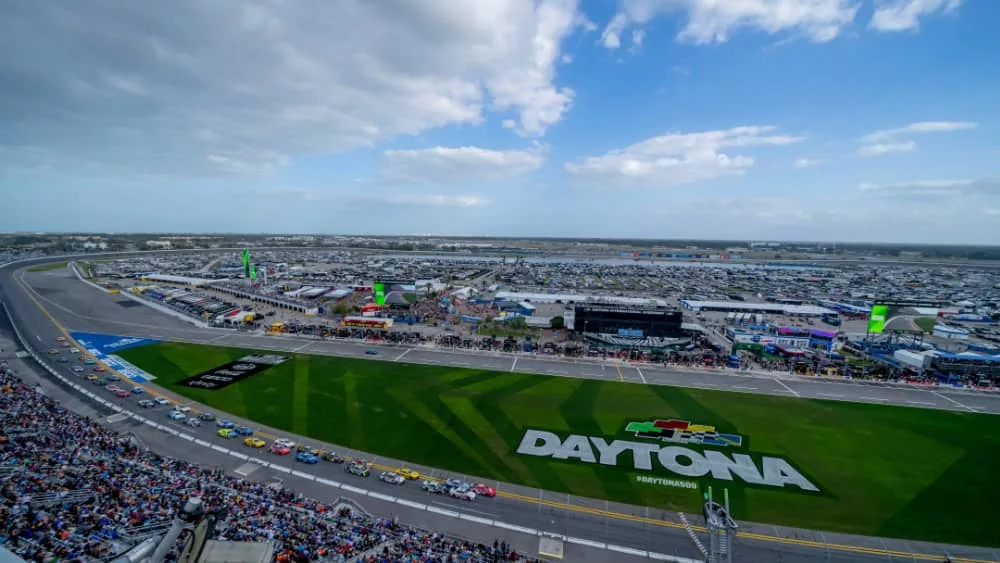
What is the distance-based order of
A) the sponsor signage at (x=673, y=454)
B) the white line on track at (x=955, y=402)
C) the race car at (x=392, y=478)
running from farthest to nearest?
the white line on track at (x=955, y=402), the sponsor signage at (x=673, y=454), the race car at (x=392, y=478)

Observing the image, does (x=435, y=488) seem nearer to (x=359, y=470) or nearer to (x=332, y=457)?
(x=359, y=470)

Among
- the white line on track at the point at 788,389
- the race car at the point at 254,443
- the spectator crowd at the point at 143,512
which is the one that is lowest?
the white line on track at the point at 788,389

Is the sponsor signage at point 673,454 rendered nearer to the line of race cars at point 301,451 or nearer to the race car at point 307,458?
the line of race cars at point 301,451

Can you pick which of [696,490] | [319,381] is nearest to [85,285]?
[319,381]

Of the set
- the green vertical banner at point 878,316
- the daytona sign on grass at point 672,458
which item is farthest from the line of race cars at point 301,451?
the green vertical banner at point 878,316

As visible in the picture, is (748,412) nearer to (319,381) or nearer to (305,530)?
(305,530)

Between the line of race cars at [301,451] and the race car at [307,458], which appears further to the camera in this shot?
the race car at [307,458]

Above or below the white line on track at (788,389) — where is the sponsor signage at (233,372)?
above
